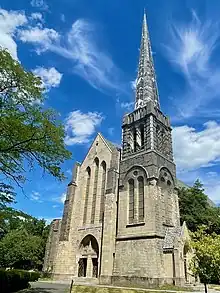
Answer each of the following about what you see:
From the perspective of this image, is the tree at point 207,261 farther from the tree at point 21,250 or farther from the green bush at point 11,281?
the tree at point 21,250

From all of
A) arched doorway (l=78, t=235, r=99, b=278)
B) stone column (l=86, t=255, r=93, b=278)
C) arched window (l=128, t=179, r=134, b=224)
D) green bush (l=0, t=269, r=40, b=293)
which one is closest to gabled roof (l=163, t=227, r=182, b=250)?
arched window (l=128, t=179, r=134, b=224)

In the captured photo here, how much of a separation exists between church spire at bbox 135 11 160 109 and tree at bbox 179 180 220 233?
43.1 feet

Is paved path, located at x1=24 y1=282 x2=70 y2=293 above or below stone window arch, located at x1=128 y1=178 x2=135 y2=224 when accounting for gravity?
below

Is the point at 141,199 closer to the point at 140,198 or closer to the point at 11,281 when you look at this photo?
the point at 140,198

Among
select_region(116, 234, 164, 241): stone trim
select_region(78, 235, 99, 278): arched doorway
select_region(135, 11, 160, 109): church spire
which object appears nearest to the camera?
select_region(116, 234, 164, 241): stone trim

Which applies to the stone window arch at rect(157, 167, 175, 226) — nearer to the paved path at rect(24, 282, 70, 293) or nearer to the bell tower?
the bell tower

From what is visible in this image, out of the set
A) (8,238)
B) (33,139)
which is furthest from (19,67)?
(8,238)

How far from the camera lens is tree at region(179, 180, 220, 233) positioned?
3262cm

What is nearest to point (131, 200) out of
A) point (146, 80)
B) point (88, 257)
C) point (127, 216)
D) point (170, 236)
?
point (127, 216)

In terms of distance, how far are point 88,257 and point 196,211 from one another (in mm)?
15368

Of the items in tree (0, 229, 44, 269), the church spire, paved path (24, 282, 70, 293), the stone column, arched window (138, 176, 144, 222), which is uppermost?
the church spire

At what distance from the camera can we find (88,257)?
2830cm

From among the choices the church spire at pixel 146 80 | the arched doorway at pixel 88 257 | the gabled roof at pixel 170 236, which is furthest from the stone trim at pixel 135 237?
the church spire at pixel 146 80

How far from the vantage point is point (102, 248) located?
86.3ft
